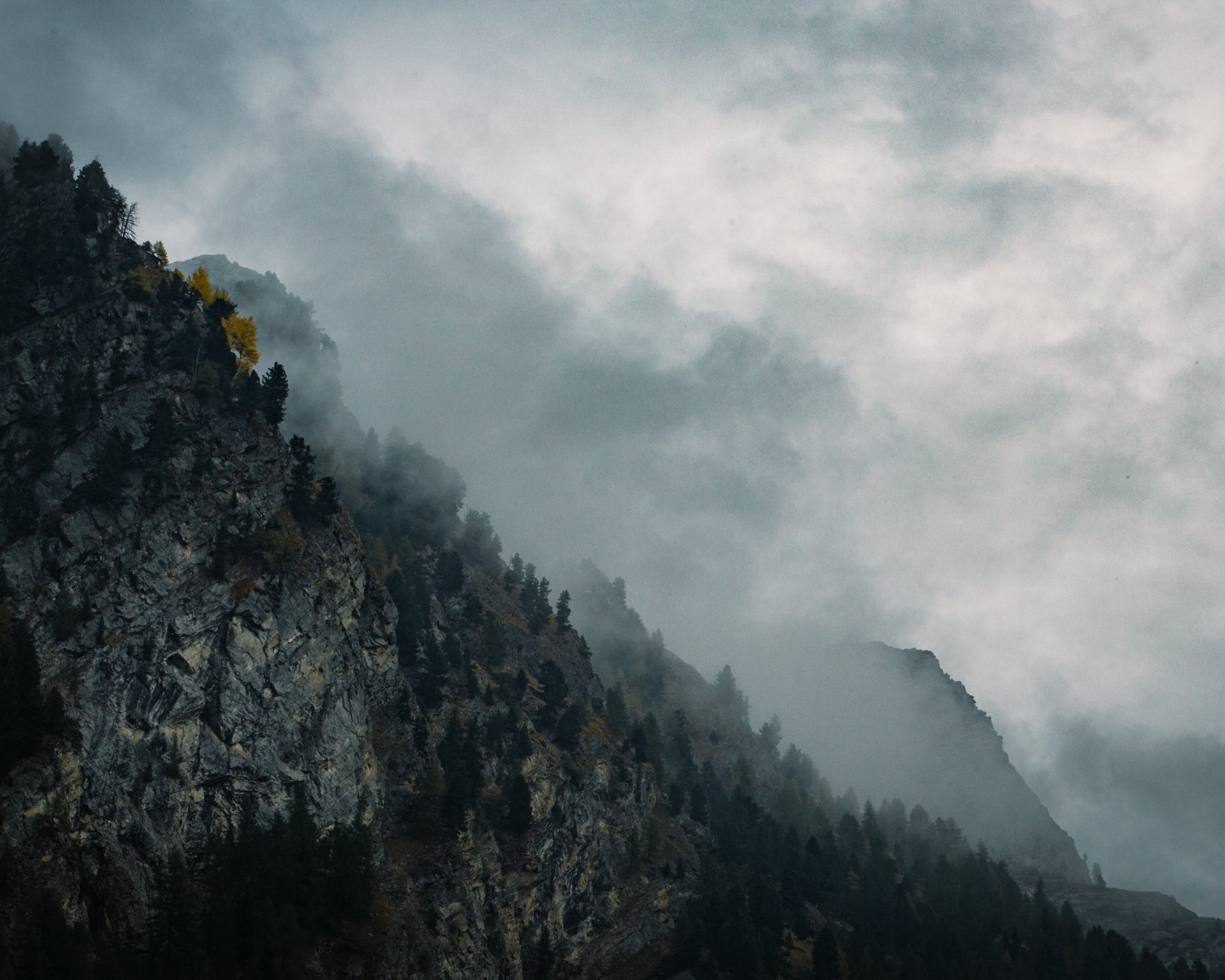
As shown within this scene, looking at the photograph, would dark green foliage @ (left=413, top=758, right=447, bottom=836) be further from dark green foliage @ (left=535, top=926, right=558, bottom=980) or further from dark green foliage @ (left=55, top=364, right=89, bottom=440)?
dark green foliage @ (left=55, top=364, right=89, bottom=440)

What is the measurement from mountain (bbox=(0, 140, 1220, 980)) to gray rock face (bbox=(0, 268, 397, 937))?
0.30 meters

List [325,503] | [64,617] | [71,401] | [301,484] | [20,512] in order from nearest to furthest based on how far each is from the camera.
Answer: [64,617]
[20,512]
[71,401]
[301,484]
[325,503]

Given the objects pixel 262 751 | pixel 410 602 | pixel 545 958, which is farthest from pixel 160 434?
pixel 545 958

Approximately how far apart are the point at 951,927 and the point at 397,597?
10410 cm

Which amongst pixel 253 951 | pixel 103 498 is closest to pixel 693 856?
pixel 253 951

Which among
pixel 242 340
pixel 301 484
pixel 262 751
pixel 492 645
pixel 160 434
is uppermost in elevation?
pixel 242 340

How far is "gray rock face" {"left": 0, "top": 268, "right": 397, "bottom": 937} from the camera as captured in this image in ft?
306

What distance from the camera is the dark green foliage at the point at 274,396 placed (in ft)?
447

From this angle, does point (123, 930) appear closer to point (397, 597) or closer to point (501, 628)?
point (397, 597)

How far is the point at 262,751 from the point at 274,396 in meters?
49.6

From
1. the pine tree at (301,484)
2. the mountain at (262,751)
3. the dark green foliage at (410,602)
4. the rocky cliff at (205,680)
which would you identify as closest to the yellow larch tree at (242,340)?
the mountain at (262,751)

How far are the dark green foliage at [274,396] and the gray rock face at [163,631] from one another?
332 centimetres

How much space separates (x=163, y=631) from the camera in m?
108

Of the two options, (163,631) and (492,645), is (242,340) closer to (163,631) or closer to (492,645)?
(163,631)
